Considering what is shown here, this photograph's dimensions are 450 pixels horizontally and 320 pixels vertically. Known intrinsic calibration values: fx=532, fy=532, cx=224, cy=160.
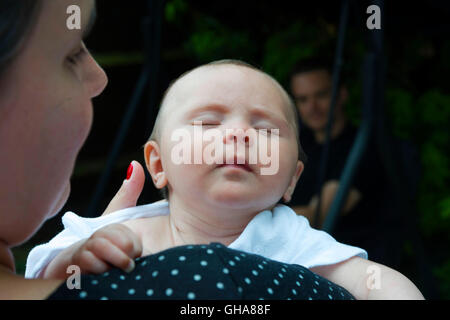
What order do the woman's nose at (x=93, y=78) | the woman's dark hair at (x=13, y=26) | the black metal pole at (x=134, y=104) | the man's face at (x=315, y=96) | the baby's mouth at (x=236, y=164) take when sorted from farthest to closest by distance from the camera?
the man's face at (x=315, y=96), the black metal pole at (x=134, y=104), the baby's mouth at (x=236, y=164), the woman's nose at (x=93, y=78), the woman's dark hair at (x=13, y=26)

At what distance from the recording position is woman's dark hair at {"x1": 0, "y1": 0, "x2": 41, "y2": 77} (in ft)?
1.66

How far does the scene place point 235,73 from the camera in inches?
37.3

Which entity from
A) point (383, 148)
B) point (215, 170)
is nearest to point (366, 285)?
point (215, 170)

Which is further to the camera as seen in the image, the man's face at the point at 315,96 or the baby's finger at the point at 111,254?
the man's face at the point at 315,96

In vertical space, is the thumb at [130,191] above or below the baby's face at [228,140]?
below

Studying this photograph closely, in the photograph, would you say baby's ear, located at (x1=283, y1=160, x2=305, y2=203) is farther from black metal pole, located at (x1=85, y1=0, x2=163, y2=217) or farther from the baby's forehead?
black metal pole, located at (x1=85, y1=0, x2=163, y2=217)

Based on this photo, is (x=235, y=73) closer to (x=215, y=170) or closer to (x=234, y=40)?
(x=215, y=170)

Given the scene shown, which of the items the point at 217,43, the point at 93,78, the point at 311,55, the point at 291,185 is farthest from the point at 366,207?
the point at 93,78

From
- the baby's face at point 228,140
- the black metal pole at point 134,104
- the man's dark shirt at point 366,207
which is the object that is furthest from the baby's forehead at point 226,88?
the man's dark shirt at point 366,207

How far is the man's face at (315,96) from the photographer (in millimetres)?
2564

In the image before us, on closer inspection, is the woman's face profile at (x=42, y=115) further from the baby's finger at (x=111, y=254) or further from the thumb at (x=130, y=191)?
the thumb at (x=130, y=191)

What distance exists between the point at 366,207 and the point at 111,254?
1936mm

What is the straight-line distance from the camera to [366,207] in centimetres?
237

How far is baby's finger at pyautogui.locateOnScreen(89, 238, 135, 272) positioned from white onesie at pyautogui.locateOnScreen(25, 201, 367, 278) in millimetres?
241
